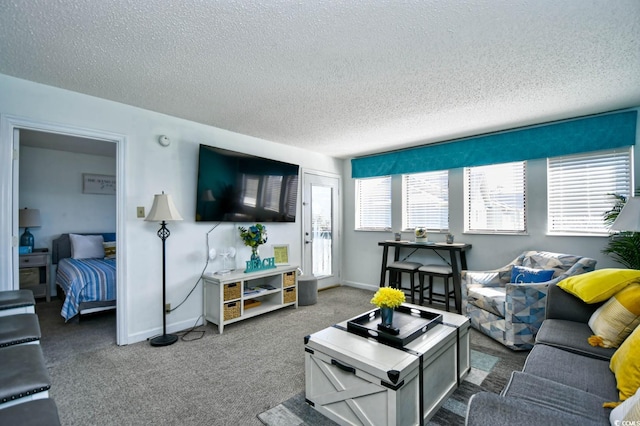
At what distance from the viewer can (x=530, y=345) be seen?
2.64 meters

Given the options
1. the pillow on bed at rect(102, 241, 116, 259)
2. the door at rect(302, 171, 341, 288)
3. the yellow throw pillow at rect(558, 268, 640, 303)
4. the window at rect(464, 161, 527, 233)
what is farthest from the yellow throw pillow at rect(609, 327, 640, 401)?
the pillow on bed at rect(102, 241, 116, 259)

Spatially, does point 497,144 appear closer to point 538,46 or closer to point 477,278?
point 477,278

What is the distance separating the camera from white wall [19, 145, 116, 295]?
15.2 ft

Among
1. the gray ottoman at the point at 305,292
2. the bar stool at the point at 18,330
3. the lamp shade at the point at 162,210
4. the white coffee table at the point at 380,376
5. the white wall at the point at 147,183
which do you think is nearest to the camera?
the bar stool at the point at 18,330

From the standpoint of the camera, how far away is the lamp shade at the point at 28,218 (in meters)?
4.36

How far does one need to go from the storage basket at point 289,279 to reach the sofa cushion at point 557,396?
113 inches

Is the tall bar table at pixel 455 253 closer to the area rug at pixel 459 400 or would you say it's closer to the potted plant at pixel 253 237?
the area rug at pixel 459 400

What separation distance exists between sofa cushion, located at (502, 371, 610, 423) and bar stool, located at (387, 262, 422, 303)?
8.53 ft

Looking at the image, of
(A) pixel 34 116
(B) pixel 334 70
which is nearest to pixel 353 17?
(B) pixel 334 70

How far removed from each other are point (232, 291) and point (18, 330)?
6.54 ft

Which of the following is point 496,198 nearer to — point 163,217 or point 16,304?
point 163,217

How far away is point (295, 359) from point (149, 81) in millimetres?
2679

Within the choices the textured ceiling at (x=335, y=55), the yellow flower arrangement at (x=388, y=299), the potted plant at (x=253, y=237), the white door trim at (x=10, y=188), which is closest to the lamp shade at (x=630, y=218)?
the textured ceiling at (x=335, y=55)

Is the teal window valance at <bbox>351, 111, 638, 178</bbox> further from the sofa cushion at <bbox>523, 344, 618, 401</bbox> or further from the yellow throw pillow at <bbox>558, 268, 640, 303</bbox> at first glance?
the sofa cushion at <bbox>523, 344, 618, 401</bbox>
